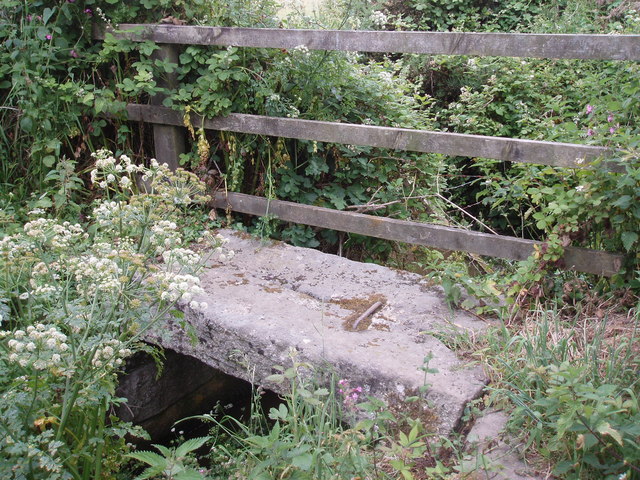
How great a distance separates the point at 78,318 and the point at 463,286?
6.67 feet

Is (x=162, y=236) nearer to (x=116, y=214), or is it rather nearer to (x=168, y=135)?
(x=116, y=214)

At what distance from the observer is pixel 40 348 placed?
84.2 inches

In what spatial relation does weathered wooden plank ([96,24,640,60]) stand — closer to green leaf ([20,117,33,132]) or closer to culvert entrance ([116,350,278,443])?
green leaf ([20,117,33,132])

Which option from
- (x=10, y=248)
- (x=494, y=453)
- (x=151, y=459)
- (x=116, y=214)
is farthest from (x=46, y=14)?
(x=494, y=453)

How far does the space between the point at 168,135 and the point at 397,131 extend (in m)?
1.83

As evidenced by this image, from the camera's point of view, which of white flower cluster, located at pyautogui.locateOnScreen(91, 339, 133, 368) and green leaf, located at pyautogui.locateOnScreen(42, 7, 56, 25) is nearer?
white flower cluster, located at pyautogui.locateOnScreen(91, 339, 133, 368)

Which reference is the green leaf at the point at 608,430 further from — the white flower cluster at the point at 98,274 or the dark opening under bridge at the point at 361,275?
the white flower cluster at the point at 98,274

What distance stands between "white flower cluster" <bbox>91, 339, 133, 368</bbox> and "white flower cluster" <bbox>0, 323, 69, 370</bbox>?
4.8 inches

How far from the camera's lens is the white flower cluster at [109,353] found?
7.35 feet

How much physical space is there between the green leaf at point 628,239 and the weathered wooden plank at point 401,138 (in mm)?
323

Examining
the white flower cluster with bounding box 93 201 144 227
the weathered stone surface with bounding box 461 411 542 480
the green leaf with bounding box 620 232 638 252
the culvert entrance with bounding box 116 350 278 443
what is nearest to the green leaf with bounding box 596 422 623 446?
the weathered stone surface with bounding box 461 411 542 480

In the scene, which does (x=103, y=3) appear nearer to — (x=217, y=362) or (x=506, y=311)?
(x=217, y=362)

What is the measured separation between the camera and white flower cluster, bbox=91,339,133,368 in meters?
2.24

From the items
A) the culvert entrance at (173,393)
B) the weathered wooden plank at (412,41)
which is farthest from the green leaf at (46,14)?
the culvert entrance at (173,393)
